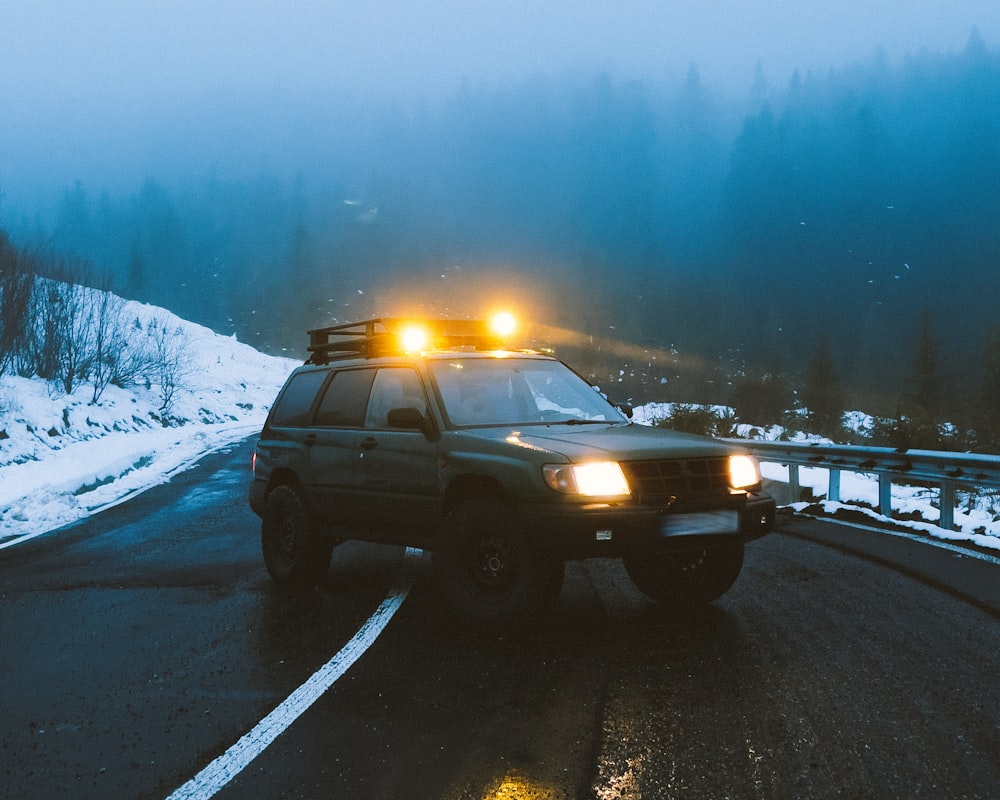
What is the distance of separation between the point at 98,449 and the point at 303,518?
1681 centimetres

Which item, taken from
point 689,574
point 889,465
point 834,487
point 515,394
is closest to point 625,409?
point 515,394

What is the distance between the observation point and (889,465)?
9.86 metres

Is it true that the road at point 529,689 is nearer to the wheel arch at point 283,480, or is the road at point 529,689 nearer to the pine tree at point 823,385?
the wheel arch at point 283,480

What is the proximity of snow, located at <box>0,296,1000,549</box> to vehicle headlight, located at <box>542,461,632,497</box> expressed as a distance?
476cm

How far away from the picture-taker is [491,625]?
5180 millimetres

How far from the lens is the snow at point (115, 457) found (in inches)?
425

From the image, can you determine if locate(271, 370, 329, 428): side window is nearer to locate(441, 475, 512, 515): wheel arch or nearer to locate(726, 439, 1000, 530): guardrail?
locate(441, 475, 512, 515): wheel arch

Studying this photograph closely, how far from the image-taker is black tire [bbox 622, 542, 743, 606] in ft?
19.0

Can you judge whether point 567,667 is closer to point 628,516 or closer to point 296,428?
point 628,516

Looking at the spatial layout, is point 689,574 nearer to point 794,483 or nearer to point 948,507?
point 948,507

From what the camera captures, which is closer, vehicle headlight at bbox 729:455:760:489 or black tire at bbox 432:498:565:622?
black tire at bbox 432:498:565:622

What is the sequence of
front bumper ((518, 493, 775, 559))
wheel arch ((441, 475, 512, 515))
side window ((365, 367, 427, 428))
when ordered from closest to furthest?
front bumper ((518, 493, 775, 559)) → wheel arch ((441, 475, 512, 515)) → side window ((365, 367, 427, 428))

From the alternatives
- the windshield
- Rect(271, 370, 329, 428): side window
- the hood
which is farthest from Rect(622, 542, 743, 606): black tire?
Rect(271, 370, 329, 428): side window

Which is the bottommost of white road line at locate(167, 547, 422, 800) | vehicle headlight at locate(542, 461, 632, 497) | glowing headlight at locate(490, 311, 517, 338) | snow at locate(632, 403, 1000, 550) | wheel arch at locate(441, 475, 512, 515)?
white road line at locate(167, 547, 422, 800)
